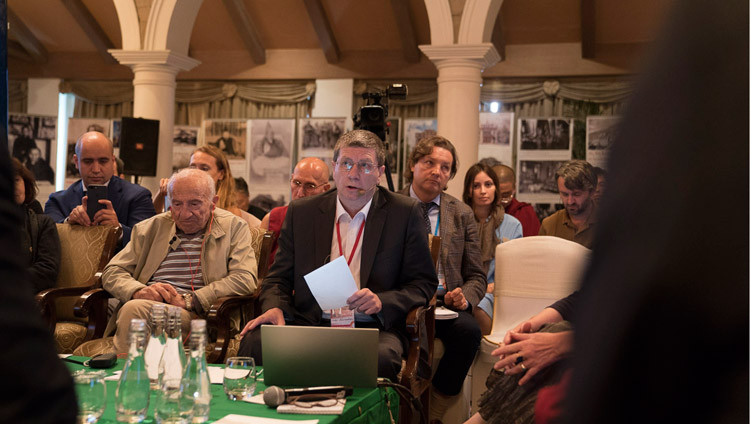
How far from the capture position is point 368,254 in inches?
138

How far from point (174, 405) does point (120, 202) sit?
3.05m

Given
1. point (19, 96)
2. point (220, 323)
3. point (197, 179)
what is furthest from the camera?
point (19, 96)

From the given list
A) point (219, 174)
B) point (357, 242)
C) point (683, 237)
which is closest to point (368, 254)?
point (357, 242)

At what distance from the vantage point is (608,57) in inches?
432

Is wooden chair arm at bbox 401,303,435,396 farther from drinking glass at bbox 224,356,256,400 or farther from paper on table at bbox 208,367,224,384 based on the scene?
drinking glass at bbox 224,356,256,400

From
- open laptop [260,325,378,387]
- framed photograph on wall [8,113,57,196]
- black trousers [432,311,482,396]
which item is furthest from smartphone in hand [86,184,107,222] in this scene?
framed photograph on wall [8,113,57,196]

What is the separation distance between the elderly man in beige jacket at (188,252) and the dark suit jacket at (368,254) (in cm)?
38

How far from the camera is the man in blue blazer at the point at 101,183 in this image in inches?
188

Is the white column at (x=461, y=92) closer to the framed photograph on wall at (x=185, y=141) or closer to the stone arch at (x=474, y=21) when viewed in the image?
the stone arch at (x=474, y=21)

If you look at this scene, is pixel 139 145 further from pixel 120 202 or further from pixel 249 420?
pixel 249 420

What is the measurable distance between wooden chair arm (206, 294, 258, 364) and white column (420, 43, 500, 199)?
3.65 m

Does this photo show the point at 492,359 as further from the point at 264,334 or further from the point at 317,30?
the point at 317,30

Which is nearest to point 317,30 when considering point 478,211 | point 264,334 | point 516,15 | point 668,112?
point 516,15

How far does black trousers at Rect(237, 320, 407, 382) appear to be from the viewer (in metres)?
3.15
